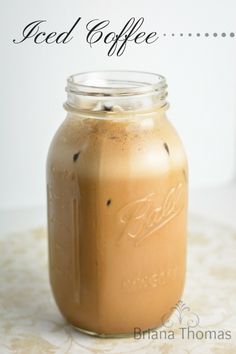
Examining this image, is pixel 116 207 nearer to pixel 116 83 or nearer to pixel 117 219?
pixel 117 219

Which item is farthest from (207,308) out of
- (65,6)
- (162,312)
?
(65,6)

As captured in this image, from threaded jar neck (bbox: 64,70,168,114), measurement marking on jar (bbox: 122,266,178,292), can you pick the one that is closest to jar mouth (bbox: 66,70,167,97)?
threaded jar neck (bbox: 64,70,168,114)

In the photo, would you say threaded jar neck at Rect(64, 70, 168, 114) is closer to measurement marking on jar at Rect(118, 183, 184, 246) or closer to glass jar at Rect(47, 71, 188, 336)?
glass jar at Rect(47, 71, 188, 336)

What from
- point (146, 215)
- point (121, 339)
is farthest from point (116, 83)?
point (121, 339)

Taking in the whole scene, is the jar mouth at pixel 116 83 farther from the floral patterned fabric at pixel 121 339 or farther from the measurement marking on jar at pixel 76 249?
the floral patterned fabric at pixel 121 339

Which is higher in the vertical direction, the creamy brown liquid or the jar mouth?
the jar mouth

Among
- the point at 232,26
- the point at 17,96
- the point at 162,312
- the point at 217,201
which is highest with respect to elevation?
the point at 232,26

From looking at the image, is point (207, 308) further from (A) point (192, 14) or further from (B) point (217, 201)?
(A) point (192, 14)
